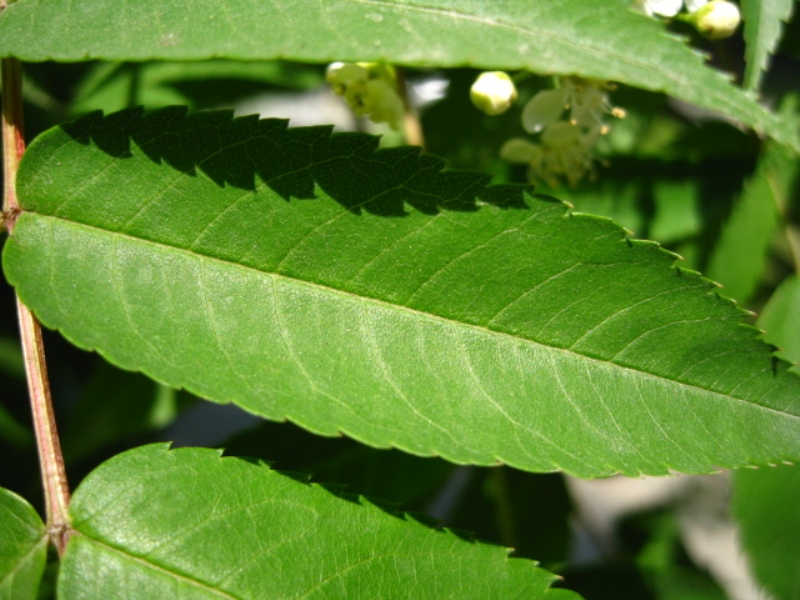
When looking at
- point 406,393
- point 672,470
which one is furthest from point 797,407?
point 406,393

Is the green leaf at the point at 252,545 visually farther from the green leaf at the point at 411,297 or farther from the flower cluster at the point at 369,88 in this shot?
the flower cluster at the point at 369,88

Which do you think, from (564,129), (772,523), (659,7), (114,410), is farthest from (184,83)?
(772,523)

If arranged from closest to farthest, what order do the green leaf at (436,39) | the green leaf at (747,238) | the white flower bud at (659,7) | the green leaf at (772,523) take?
1. the green leaf at (436,39)
2. the white flower bud at (659,7)
3. the green leaf at (772,523)
4. the green leaf at (747,238)

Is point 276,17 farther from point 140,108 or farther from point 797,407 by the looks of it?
point 797,407

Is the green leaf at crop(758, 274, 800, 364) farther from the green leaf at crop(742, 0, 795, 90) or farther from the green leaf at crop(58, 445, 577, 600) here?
the green leaf at crop(58, 445, 577, 600)

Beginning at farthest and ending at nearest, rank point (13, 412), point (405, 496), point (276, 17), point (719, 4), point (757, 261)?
point (13, 412) < point (757, 261) < point (405, 496) < point (719, 4) < point (276, 17)

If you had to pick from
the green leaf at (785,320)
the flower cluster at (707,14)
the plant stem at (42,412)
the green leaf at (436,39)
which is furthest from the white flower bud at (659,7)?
the plant stem at (42,412)

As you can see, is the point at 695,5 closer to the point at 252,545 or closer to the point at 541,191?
the point at 541,191
